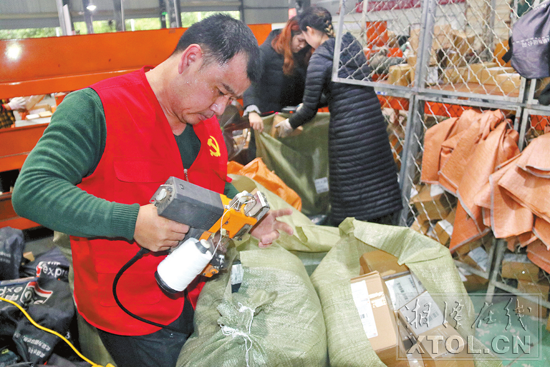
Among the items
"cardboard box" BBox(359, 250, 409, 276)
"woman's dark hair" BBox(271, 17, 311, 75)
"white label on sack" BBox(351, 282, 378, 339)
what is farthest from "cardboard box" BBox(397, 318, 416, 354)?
"woman's dark hair" BBox(271, 17, 311, 75)

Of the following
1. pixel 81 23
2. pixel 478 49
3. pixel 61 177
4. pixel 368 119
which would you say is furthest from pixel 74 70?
pixel 478 49

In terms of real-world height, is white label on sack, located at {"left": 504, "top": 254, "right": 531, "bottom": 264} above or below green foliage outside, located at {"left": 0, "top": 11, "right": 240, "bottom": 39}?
below

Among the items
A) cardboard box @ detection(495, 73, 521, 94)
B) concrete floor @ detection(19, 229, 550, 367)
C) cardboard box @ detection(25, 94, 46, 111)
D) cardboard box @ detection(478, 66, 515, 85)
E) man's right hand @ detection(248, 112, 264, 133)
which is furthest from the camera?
cardboard box @ detection(25, 94, 46, 111)

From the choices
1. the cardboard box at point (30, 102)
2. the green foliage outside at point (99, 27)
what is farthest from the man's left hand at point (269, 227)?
the cardboard box at point (30, 102)

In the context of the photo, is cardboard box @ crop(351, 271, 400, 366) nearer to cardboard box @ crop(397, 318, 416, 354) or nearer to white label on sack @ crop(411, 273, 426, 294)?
cardboard box @ crop(397, 318, 416, 354)

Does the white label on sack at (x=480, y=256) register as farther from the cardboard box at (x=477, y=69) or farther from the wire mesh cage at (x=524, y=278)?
the cardboard box at (x=477, y=69)

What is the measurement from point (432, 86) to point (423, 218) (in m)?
0.85

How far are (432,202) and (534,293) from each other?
728mm

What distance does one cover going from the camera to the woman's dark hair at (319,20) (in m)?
2.60

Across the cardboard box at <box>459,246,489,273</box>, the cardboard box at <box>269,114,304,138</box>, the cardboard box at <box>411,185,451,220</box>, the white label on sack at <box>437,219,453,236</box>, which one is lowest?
the cardboard box at <box>459,246,489,273</box>

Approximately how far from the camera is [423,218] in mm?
2582

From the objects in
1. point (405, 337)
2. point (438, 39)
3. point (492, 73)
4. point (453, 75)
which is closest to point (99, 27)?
point (438, 39)

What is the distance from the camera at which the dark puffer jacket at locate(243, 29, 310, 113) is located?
3.00 m

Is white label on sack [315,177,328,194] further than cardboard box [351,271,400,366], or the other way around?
white label on sack [315,177,328,194]
